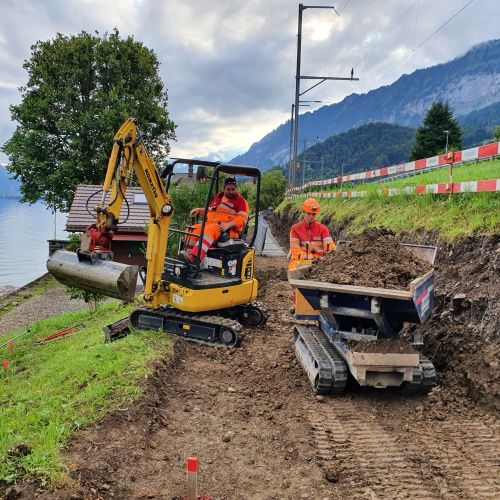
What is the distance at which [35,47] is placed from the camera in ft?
96.2

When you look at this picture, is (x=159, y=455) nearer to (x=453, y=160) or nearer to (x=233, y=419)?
(x=233, y=419)

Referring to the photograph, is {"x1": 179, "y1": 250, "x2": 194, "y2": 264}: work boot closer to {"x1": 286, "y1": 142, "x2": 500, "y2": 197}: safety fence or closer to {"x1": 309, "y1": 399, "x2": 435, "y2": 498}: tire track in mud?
{"x1": 309, "y1": 399, "x2": 435, "y2": 498}: tire track in mud

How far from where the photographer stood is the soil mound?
17.4 ft

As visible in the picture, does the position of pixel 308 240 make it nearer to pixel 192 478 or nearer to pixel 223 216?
pixel 223 216

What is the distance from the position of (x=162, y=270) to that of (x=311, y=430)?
12.9 ft

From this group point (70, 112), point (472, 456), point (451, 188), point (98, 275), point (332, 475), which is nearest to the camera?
point (332, 475)

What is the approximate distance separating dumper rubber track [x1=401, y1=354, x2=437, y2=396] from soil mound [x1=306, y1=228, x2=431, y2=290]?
0.85 metres

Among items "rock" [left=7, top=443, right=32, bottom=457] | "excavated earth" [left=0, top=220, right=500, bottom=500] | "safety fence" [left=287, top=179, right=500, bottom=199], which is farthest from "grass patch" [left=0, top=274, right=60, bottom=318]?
"rock" [left=7, top=443, right=32, bottom=457]

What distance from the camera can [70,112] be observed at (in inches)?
1115

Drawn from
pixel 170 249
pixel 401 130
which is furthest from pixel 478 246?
pixel 401 130

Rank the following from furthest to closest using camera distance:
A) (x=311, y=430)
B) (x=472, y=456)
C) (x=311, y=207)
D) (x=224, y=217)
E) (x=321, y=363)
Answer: (x=224, y=217) → (x=311, y=207) → (x=321, y=363) → (x=311, y=430) → (x=472, y=456)

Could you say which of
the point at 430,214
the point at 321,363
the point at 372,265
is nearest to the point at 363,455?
the point at 321,363

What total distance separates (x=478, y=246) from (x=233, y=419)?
152 inches

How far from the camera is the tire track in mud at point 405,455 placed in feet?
12.0
